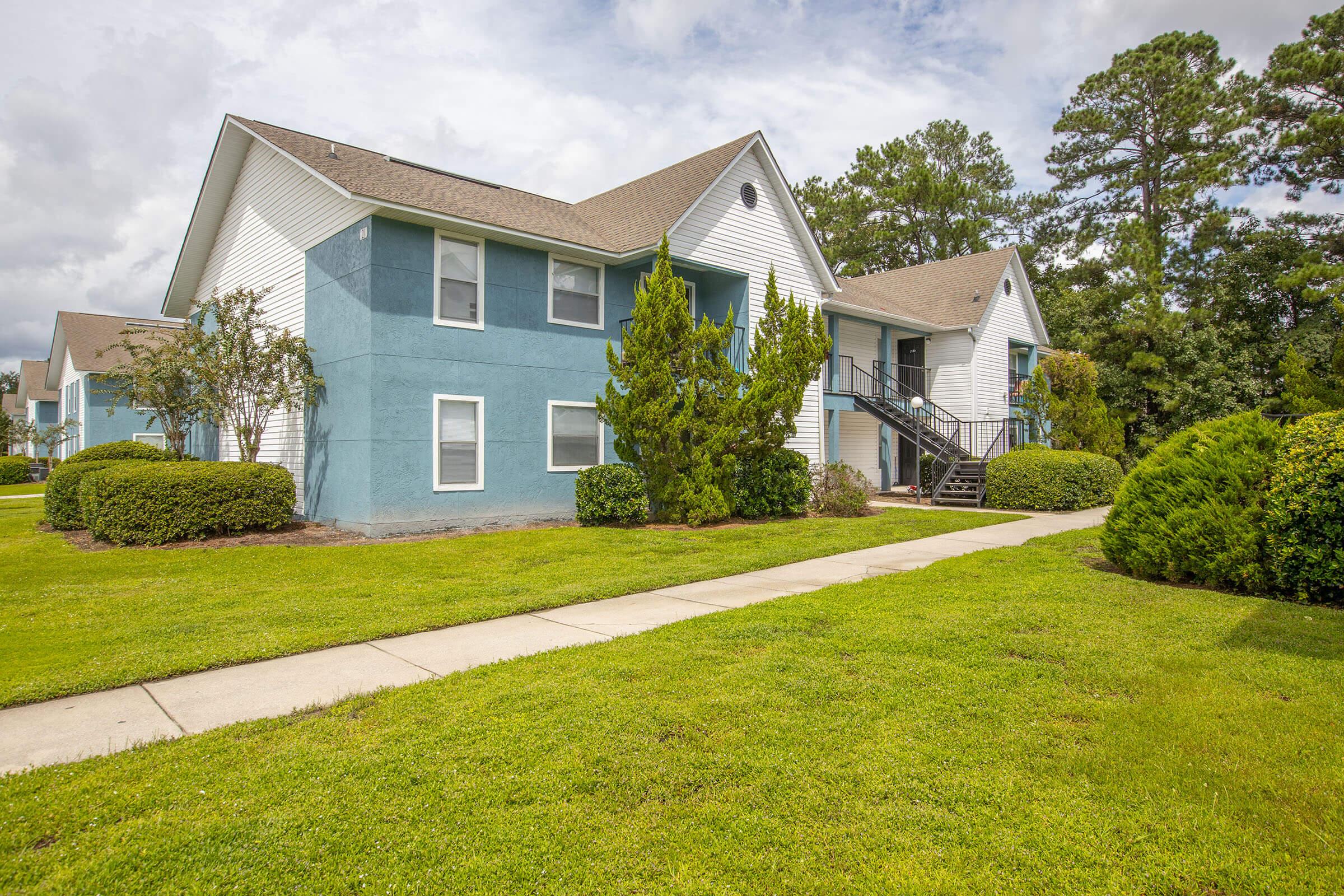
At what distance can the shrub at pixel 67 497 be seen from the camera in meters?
13.3

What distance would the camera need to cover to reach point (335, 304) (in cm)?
1300

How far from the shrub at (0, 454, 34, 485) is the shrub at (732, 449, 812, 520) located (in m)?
32.4

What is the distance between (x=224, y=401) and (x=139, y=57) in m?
6.26

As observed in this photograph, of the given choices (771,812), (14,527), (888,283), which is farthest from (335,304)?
(888,283)

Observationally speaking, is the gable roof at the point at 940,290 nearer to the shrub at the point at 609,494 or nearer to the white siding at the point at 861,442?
the white siding at the point at 861,442

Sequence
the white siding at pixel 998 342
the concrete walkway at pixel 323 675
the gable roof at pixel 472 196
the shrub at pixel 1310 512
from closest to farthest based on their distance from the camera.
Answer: the concrete walkway at pixel 323 675 → the shrub at pixel 1310 512 → the gable roof at pixel 472 196 → the white siding at pixel 998 342

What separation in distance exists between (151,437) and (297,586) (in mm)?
26388

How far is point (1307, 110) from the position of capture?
25.2 metres

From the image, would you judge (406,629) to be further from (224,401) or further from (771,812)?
(224,401)

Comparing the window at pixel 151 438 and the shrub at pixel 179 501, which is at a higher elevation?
the window at pixel 151 438

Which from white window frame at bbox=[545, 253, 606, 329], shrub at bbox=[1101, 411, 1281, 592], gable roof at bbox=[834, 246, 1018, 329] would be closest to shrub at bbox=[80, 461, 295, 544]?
white window frame at bbox=[545, 253, 606, 329]

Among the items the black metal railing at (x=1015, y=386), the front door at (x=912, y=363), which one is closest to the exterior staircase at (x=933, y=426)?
the front door at (x=912, y=363)

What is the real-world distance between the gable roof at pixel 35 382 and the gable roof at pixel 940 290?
4270 cm

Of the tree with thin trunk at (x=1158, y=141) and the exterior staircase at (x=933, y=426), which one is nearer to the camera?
the exterior staircase at (x=933, y=426)
